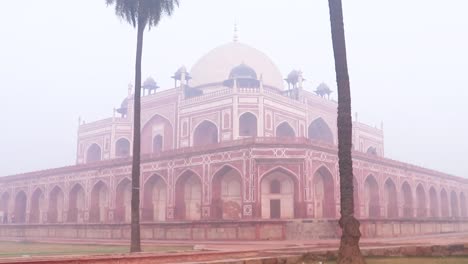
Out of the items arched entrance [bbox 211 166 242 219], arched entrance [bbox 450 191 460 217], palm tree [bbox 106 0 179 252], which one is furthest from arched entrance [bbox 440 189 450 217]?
palm tree [bbox 106 0 179 252]

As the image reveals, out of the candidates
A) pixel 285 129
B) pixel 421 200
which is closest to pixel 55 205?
pixel 285 129

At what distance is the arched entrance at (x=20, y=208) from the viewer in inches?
1708

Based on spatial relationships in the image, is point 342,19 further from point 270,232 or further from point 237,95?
point 237,95

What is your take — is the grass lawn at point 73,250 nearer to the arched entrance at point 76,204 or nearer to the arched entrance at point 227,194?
the arched entrance at point 227,194

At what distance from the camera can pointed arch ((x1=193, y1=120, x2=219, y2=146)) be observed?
3809 cm

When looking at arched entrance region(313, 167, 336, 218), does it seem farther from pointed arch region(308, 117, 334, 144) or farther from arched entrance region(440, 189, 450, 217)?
arched entrance region(440, 189, 450, 217)

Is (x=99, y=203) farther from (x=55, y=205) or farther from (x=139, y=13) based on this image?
(x=139, y=13)

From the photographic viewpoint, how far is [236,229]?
24078 millimetres

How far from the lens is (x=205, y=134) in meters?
38.8

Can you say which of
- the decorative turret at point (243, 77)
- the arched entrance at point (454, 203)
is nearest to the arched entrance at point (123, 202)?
the decorative turret at point (243, 77)

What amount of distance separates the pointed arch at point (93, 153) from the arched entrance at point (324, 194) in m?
24.2

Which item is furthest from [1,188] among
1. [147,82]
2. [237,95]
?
[237,95]

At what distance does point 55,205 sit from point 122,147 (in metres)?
8.26

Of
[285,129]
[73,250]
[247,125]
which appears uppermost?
[247,125]
